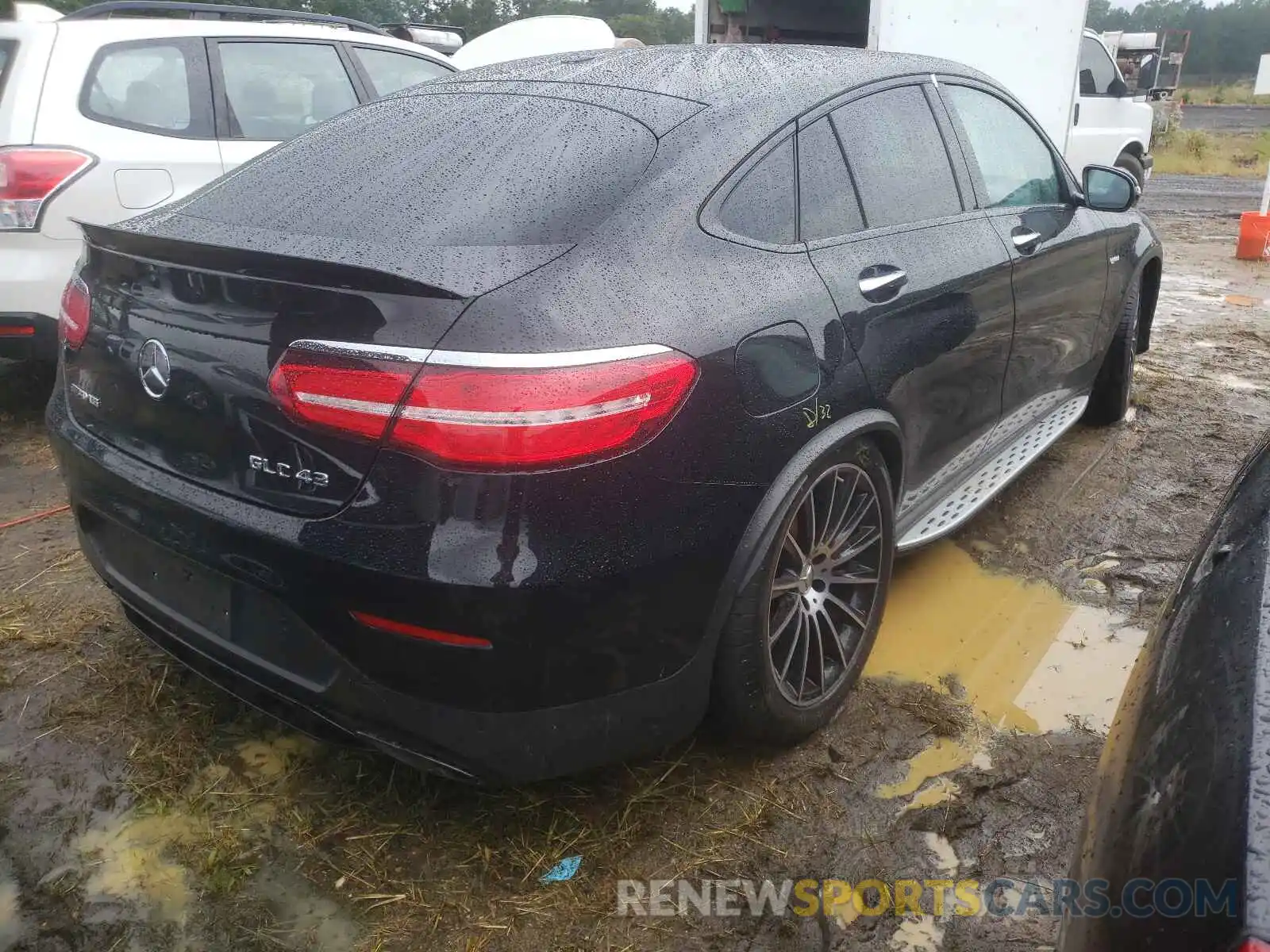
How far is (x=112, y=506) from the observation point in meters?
2.18

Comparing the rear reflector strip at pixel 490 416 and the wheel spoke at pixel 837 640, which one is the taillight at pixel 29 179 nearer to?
the rear reflector strip at pixel 490 416

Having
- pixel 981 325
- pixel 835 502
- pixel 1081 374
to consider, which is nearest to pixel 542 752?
pixel 835 502

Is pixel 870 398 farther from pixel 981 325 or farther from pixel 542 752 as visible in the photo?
pixel 542 752

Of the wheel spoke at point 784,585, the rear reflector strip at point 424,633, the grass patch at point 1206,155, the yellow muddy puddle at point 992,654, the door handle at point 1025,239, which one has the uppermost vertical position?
the door handle at point 1025,239

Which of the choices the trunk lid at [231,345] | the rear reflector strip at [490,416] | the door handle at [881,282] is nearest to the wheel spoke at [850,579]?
the door handle at [881,282]

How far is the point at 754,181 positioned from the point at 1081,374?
238 centimetres

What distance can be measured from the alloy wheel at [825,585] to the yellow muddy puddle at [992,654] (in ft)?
1.00

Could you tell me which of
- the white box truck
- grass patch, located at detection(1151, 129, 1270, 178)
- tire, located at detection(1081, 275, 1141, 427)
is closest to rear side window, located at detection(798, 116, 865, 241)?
tire, located at detection(1081, 275, 1141, 427)

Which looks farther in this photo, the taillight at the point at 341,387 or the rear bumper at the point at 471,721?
the rear bumper at the point at 471,721

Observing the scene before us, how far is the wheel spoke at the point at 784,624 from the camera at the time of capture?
7.52ft

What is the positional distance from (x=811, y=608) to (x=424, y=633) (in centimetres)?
104

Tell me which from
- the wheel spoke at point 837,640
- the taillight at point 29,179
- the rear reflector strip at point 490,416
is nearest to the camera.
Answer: the rear reflector strip at point 490,416

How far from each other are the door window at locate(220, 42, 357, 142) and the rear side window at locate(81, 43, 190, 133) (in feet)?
0.69

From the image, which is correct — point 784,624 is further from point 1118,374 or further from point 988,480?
point 1118,374
